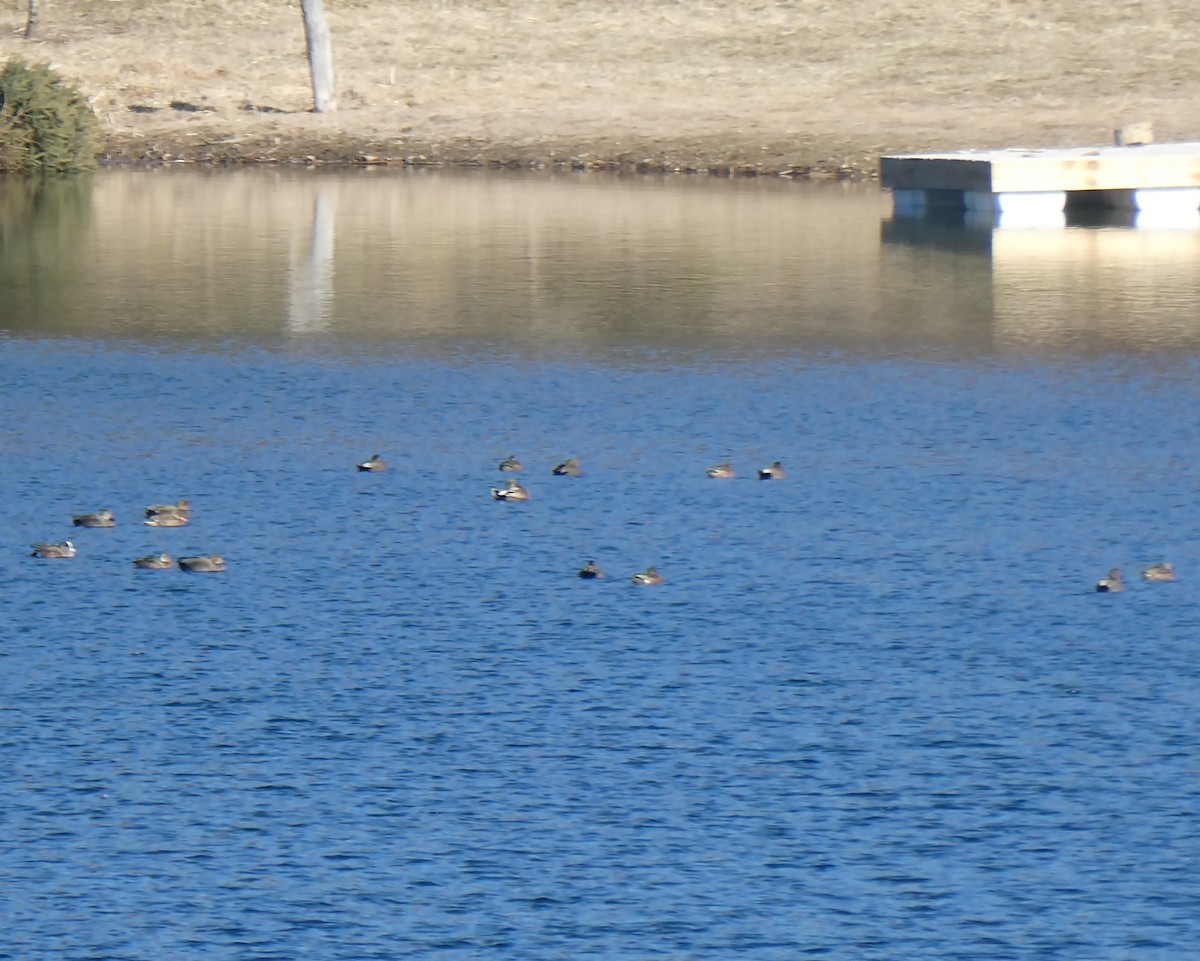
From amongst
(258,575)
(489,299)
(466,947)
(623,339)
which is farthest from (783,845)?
(489,299)

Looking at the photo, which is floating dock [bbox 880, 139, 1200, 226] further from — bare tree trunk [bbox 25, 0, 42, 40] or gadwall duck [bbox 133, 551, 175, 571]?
bare tree trunk [bbox 25, 0, 42, 40]

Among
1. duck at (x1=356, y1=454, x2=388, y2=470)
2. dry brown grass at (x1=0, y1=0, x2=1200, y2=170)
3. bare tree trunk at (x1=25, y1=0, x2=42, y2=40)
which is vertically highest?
bare tree trunk at (x1=25, y1=0, x2=42, y2=40)

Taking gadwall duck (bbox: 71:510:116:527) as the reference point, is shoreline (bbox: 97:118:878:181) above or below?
above

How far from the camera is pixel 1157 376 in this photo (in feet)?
80.3

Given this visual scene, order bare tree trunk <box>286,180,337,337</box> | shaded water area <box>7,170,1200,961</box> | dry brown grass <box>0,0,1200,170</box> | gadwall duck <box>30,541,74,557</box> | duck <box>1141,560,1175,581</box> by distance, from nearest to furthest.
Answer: shaded water area <box>7,170,1200,961</box>, duck <box>1141,560,1175,581</box>, gadwall duck <box>30,541,74,557</box>, bare tree trunk <box>286,180,337,337</box>, dry brown grass <box>0,0,1200,170</box>

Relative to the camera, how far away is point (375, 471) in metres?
19.9

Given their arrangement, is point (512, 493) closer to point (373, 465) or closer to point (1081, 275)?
point (373, 465)

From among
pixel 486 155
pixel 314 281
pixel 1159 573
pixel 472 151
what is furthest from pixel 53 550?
pixel 472 151

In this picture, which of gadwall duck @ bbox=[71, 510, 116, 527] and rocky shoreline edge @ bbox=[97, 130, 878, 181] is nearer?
gadwall duck @ bbox=[71, 510, 116, 527]

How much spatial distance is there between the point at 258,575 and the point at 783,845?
242 inches

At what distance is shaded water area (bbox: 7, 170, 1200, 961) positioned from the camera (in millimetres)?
10820

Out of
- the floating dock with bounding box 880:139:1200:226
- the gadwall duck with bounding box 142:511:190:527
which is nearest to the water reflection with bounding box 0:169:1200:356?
the floating dock with bounding box 880:139:1200:226

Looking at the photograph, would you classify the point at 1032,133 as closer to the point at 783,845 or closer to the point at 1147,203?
the point at 1147,203

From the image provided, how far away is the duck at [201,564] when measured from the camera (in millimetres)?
16406
